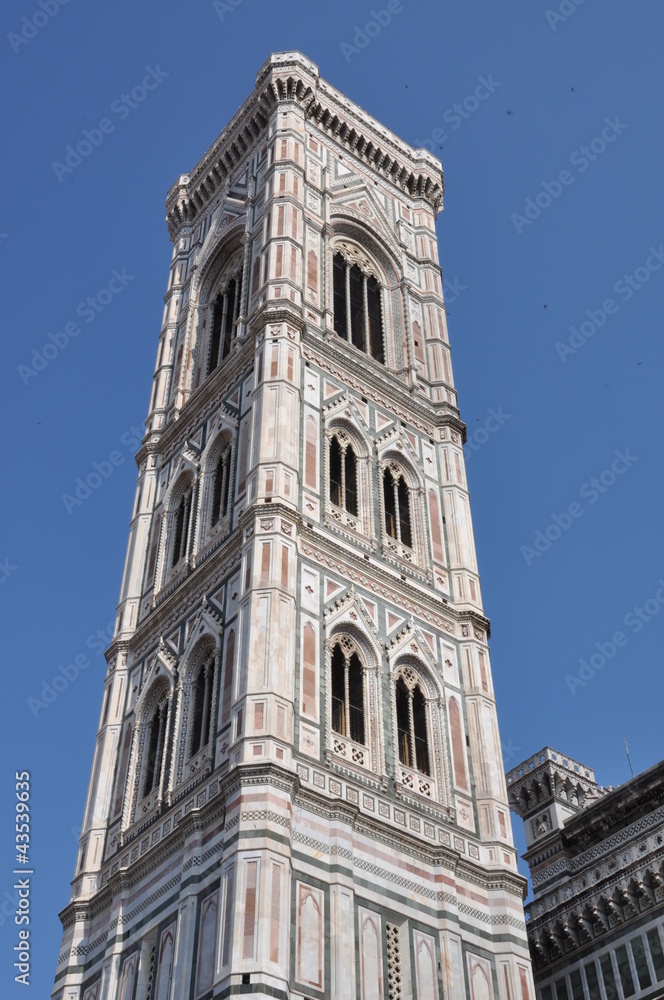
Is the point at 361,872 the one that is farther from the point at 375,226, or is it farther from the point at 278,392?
the point at 375,226

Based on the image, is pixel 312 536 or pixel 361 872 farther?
pixel 312 536

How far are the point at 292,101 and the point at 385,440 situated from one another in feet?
39.0

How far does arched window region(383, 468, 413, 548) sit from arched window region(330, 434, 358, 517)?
2.79 feet

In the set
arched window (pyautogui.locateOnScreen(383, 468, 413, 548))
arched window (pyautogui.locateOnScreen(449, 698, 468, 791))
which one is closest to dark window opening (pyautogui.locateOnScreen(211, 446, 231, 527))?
arched window (pyautogui.locateOnScreen(383, 468, 413, 548))

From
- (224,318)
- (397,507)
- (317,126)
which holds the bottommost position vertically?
(397,507)

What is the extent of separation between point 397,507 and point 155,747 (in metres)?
7.16

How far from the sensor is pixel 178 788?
2178 cm

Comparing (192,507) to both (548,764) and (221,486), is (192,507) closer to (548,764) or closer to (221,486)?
(221,486)

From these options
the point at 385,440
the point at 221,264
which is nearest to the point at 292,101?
the point at 221,264

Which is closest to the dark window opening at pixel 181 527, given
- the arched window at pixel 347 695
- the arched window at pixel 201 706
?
the arched window at pixel 201 706

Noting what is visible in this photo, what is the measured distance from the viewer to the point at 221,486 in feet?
88.0

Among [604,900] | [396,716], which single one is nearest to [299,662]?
[396,716]

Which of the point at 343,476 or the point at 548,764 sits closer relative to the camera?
the point at 343,476

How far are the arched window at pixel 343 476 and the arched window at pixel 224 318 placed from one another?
4.69m
